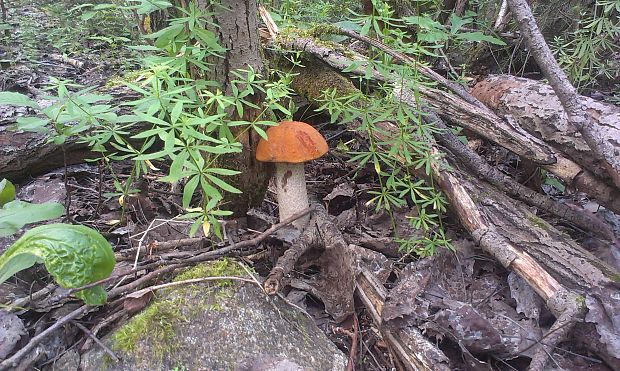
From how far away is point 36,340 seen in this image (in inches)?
69.1

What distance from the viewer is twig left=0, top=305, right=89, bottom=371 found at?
1.68 m

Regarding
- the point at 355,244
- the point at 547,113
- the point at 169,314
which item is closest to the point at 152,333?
the point at 169,314

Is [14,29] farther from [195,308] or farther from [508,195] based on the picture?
[508,195]

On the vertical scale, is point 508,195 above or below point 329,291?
above

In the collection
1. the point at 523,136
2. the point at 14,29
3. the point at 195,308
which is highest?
the point at 523,136

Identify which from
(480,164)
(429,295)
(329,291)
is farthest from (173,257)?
(480,164)

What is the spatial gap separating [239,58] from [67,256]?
1388 millimetres

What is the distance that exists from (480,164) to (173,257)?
→ 197 centimetres

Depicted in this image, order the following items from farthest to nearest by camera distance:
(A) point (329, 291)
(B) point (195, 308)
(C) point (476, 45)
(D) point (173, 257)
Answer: (C) point (476, 45)
(A) point (329, 291)
(D) point (173, 257)
(B) point (195, 308)

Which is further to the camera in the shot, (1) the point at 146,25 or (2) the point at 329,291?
(1) the point at 146,25

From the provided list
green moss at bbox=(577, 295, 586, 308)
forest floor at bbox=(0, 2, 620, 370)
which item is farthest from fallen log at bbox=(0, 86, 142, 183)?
green moss at bbox=(577, 295, 586, 308)

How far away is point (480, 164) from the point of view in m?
2.99

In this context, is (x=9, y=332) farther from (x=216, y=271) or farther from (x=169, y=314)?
(x=216, y=271)

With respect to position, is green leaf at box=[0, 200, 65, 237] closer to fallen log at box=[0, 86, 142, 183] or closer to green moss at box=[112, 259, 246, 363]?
green moss at box=[112, 259, 246, 363]
